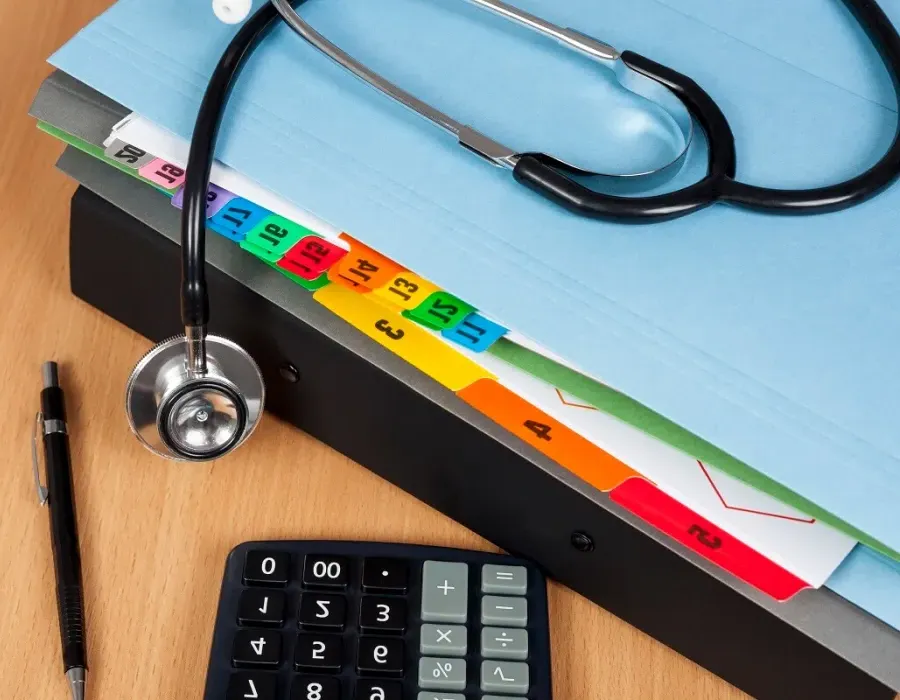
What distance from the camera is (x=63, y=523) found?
0.48 m

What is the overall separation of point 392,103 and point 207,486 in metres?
0.22

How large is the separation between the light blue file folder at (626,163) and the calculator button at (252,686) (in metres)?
0.19

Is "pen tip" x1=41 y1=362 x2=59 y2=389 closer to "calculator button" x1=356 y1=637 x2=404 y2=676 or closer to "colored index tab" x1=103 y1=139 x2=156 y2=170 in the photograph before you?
"colored index tab" x1=103 y1=139 x2=156 y2=170

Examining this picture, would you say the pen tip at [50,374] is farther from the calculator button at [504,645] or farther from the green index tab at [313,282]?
the calculator button at [504,645]

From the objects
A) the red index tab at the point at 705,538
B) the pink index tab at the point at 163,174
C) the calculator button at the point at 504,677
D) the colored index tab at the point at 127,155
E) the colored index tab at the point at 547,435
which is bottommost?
the calculator button at the point at 504,677

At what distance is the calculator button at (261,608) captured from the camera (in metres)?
0.45

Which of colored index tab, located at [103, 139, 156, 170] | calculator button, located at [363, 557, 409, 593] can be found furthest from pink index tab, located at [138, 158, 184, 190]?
calculator button, located at [363, 557, 409, 593]

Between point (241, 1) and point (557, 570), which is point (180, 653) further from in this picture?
point (241, 1)

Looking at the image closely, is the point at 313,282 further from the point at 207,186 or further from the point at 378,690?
the point at 378,690

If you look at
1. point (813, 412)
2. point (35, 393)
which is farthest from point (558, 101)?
point (35, 393)

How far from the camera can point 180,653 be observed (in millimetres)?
459

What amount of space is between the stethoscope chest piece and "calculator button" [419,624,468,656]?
123 millimetres

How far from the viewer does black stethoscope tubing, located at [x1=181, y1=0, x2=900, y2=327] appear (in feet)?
1.50

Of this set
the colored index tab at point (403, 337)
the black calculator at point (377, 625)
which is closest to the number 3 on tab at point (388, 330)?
the colored index tab at point (403, 337)
